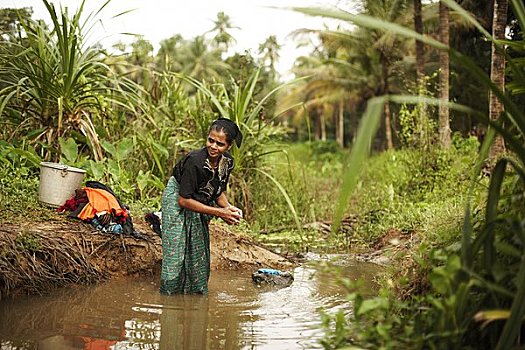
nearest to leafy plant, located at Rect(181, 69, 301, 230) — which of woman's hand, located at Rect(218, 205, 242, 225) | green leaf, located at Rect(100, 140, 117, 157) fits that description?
green leaf, located at Rect(100, 140, 117, 157)

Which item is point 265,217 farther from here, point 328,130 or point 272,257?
point 328,130

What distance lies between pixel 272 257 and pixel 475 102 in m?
18.2

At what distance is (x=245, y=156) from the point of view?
856cm

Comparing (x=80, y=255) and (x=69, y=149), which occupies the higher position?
(x=69, y=149)

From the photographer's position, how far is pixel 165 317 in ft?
15.2

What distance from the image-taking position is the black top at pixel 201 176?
4887 mm

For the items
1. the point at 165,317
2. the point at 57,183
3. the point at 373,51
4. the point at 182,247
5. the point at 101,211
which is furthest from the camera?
the point at 373,51

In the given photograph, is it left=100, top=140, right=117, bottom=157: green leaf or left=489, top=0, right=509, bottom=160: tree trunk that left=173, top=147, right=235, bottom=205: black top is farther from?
left=489, top=0, right=509, bottom=160: tree trunk

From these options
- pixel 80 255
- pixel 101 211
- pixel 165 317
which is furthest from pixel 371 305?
pixel 101 211

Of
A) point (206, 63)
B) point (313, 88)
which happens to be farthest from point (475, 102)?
point (206, 63)

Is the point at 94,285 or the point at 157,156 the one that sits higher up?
the point at 157,156

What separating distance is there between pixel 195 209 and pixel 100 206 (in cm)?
151

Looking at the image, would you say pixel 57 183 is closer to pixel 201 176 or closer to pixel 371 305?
pixel 201 176

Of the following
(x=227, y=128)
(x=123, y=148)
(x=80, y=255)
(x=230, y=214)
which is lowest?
(x=80, y=255)
